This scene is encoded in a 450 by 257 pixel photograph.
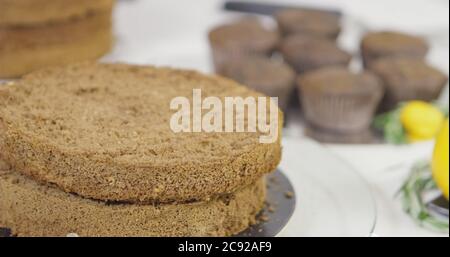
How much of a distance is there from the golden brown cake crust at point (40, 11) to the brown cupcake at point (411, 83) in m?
0.90

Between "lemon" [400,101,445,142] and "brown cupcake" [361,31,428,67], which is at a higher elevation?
"brown cupcake" [361,31,428,67]

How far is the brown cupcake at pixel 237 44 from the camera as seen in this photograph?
7.61ft

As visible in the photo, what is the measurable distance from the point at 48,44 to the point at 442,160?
1.14 meters

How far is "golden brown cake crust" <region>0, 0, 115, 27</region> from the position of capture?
6.16 feet

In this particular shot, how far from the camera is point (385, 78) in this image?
208 centimetres

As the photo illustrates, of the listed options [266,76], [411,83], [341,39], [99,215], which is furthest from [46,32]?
[341,39]

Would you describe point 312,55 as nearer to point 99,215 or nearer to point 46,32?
point 46,32

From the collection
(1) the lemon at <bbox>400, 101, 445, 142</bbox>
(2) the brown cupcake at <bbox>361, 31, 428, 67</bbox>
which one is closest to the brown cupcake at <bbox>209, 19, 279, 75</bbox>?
(2) the brown cupcake at <bbox>361, 31, 428, 67</bbox>

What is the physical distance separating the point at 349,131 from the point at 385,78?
0.76ft

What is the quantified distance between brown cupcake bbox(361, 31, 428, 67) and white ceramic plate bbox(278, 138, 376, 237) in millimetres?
767

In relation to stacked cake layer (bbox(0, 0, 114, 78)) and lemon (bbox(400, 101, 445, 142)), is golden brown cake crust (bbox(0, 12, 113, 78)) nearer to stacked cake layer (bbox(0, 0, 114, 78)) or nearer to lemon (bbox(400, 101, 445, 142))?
stacked cake layer (bbox(0, 0, 114, 78))

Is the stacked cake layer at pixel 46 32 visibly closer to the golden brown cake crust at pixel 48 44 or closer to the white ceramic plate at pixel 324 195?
the golden brown cake crust at pixel 48 44
